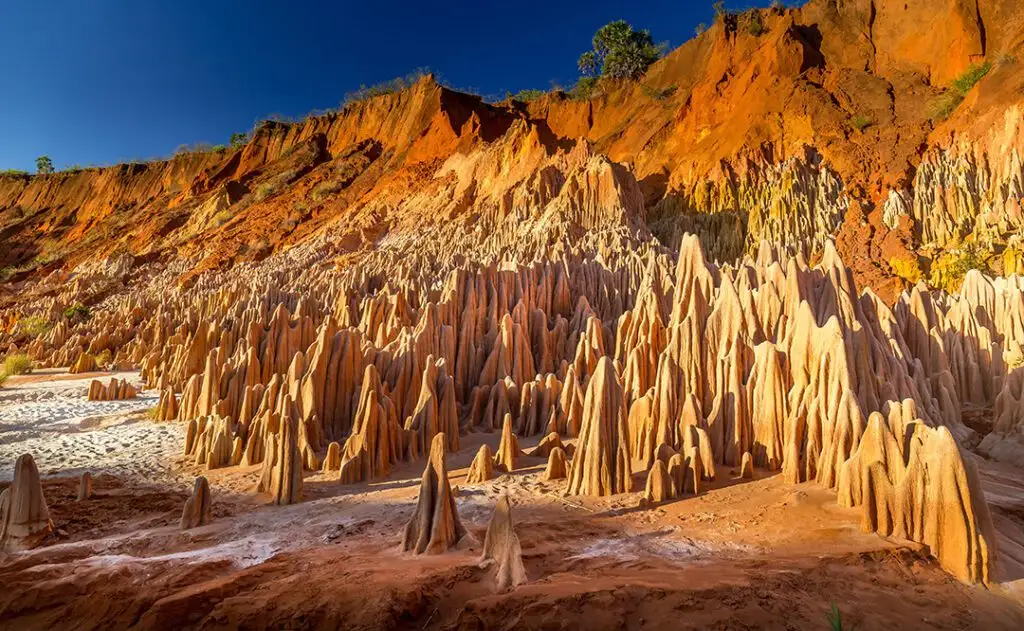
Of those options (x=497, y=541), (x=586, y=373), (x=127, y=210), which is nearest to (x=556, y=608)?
(x=497, y=541)

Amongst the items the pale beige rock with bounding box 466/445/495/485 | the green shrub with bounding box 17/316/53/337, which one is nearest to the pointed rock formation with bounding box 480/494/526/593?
the pale beige rock with bounding box 466/445/495/485

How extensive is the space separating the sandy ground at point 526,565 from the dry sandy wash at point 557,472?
0.03 metres

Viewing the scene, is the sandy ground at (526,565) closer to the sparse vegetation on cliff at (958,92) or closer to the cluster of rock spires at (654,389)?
the cluster of rock spires at (654,389)

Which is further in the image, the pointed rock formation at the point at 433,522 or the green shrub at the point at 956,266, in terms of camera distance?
the green shrub at the point at 956,266

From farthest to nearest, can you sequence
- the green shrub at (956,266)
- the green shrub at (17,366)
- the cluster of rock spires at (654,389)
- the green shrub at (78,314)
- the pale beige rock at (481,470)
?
the green shrub at (78,314) < the green shrub at (17,366) < the green shrub at (956,266) < the pale beige rock at (481,470) < the cluster of rock spires at (654,389)

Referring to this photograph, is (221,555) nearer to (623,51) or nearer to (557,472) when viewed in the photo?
(557,472)

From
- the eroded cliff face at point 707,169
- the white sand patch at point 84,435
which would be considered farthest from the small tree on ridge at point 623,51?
the white sand patch at point 84,435

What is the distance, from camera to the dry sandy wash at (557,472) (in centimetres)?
432

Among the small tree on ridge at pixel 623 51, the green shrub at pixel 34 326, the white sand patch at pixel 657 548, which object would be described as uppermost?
the small tree on ridge at pixel 623 51

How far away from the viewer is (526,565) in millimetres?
5133

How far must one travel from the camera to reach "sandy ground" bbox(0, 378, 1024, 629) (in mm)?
3953

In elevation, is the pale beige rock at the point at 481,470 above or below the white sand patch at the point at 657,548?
above

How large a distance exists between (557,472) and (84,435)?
12669mm

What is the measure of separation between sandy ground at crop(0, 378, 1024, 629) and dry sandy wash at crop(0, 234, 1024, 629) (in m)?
0.03
